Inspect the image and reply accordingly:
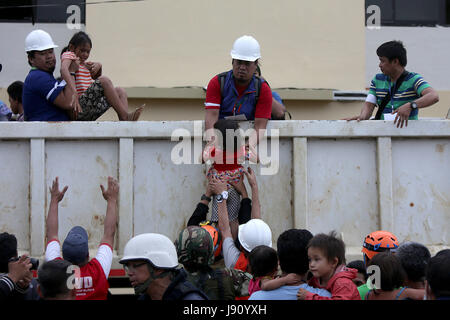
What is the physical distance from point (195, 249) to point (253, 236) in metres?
0.79

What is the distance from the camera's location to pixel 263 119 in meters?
5.43

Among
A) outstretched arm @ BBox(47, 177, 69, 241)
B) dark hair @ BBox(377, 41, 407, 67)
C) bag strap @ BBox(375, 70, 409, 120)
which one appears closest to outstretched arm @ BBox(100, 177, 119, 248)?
outstretched arm @ BBox(47, 177, 69, 241)

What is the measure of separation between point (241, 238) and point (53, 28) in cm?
568

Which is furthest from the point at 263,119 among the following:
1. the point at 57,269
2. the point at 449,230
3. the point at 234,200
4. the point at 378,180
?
the point at 57,269

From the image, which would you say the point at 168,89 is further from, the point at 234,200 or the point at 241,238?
the point at 241,238

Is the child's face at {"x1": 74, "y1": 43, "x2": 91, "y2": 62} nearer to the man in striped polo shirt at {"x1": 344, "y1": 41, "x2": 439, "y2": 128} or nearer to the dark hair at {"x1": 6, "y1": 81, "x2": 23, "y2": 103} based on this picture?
the dark hair at {"x1": 6, "y1": 81, "x2": 23, "y2": 103}

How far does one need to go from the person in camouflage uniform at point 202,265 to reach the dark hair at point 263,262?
24cm

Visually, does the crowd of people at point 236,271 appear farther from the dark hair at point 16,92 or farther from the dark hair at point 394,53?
the dark hair at point 16,92

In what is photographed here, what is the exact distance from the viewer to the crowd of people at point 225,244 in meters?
3.64

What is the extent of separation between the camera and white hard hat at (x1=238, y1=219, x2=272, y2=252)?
454 centimetres

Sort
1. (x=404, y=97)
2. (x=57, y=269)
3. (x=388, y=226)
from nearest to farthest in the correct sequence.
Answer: (x=57, y=269) < (x=388, y=226) < (x=404, y=97)

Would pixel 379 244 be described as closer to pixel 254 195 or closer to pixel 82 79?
pixel 254 195

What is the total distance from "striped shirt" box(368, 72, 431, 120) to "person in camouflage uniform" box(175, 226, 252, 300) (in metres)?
2.54
